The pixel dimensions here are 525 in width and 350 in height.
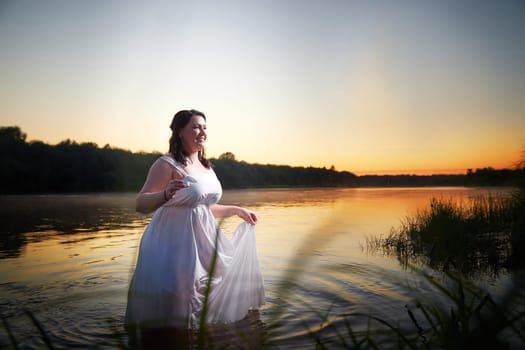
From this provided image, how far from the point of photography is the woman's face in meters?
4.61

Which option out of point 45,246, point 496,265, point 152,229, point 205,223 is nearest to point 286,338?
point 205,223

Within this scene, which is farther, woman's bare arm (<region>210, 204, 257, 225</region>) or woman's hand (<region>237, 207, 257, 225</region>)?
woman's hand (<region>237, 207, 257, 225</region>)

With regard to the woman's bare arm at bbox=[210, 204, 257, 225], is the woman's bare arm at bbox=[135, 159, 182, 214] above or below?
above

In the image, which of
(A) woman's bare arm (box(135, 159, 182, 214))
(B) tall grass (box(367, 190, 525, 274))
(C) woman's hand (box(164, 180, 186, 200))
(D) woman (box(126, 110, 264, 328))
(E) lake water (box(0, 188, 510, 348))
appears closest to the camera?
(E) lake water (box(0, 188, 510, 348))

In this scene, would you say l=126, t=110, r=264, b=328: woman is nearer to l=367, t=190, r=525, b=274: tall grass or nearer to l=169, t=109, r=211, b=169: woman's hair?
l=169, t=109, r=211, b=169: woman's hair

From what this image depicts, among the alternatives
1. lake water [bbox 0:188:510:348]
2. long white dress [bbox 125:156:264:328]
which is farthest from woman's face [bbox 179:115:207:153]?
lake water [bbox 0:188:510:348]

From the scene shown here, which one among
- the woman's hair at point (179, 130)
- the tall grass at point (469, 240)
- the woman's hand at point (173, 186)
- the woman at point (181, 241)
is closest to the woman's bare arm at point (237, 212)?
the woman at point (181, 241)

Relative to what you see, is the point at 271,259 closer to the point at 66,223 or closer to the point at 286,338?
the point at 286,338

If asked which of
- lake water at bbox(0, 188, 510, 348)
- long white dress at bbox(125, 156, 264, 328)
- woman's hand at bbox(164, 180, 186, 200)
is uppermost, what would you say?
woman's hand at bbox(164, 180, 186, 200)

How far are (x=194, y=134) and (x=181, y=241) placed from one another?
3.60ft

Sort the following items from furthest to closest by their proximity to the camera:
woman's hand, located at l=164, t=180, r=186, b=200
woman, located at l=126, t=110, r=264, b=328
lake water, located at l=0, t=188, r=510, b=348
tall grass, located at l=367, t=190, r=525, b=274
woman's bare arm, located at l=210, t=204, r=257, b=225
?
tall grass, located at l=367, t=190, r=525, b=274 → woman's bare arm, located at l=210, t=204, r=257, b=225 → woman, located at l=126, t=110, r=264, b=328 → woman's hand, located at l=164, t=180, r=186, b=200 → lake water, located at l=0, t=188, r=510, b=348

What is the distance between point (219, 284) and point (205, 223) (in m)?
0.70

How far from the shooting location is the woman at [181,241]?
14.4 feet

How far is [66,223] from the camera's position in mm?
17531
